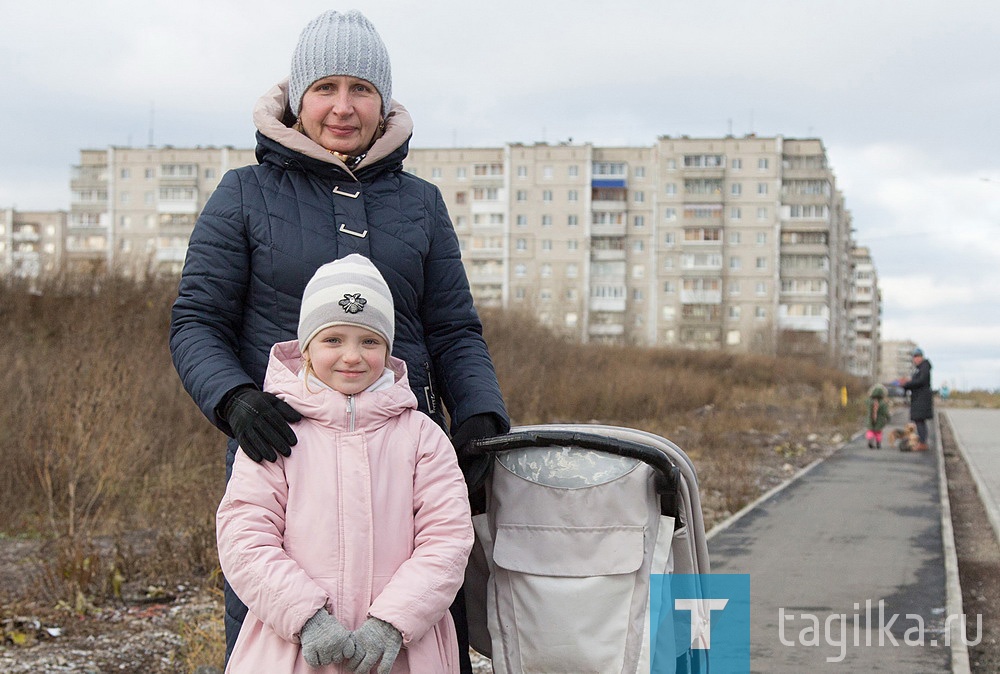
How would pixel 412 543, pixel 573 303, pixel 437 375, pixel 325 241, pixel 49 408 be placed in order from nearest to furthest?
pixel 412 543 → pixel 325 241 → pixel 437 375 → pixel 49 408 → pixel 573 303

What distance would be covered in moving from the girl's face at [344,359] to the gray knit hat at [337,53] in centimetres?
73

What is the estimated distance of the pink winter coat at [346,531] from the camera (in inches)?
96.8

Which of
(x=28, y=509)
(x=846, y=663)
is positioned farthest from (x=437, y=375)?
(x=28, y=509)

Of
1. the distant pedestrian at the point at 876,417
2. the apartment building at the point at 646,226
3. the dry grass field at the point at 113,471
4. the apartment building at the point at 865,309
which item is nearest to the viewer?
the dry grass field at the point at 113,471

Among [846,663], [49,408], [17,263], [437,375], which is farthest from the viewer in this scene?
[17,263]

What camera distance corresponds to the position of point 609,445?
2.95 meters

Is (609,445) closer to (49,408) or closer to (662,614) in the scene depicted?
(662,614)

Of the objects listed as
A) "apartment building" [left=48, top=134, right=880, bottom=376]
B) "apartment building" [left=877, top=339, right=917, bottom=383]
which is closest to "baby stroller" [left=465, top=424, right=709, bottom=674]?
"apartment building" [left=48, top=134, right=880, bottom=376]

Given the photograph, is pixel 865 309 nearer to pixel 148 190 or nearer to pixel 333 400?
pixel 148 190

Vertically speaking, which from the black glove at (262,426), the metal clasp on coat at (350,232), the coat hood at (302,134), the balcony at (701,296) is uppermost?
the balcony at (701,296)

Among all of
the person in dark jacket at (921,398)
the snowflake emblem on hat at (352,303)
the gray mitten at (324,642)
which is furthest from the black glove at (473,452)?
the person in dark jacket at (921,398)

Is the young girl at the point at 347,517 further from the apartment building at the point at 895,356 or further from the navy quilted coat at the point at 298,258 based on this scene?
the apartment building at the point at 895,356

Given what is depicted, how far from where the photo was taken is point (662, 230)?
277 ft

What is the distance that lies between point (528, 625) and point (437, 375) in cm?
74
